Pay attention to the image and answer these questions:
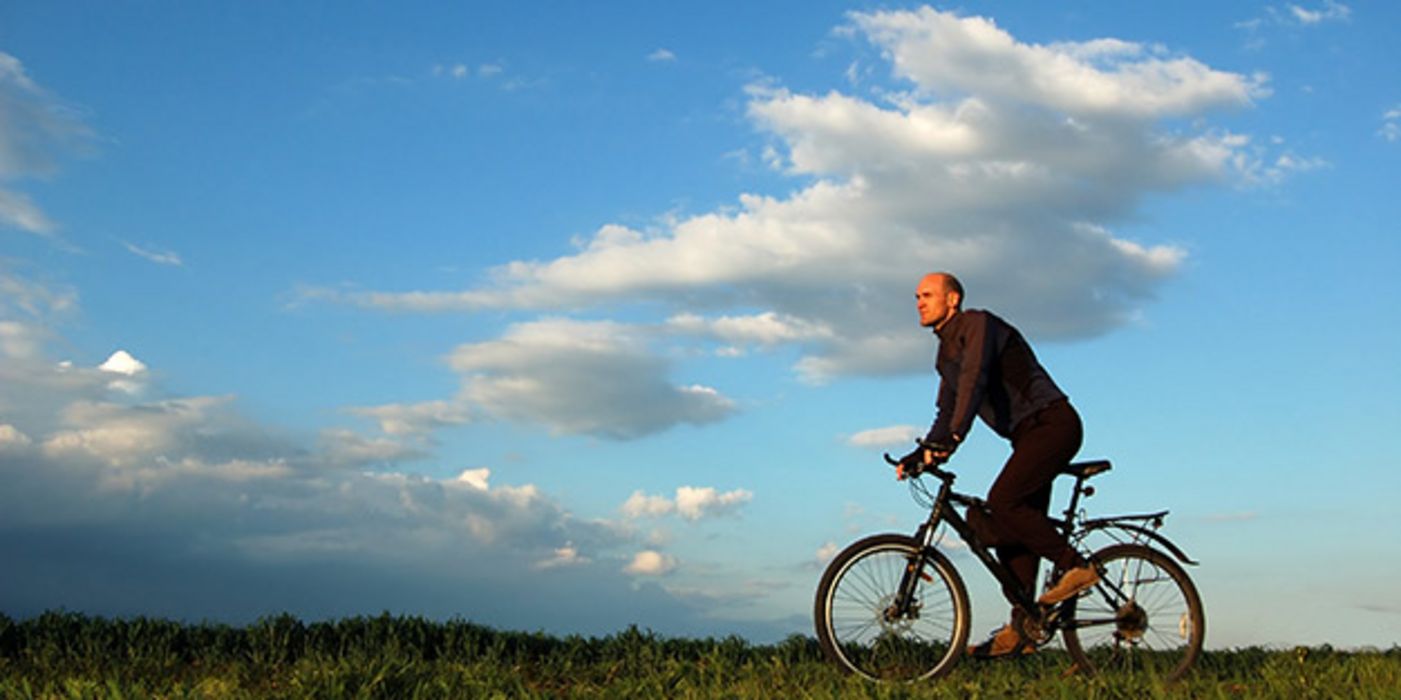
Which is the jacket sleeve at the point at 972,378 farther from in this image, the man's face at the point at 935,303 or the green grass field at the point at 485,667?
the green grass field at the point at 485,667

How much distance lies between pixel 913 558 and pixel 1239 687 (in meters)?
2.32

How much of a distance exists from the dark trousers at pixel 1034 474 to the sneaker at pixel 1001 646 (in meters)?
0.61

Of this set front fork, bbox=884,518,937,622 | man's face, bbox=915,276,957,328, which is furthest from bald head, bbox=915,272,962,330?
front fork, bbox=884,518,937,622

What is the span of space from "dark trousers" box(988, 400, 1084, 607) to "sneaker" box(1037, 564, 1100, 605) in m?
0.20

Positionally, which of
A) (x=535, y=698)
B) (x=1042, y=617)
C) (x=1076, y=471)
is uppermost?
(x=1076, y=471)

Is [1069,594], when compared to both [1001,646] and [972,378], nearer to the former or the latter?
[1001,646]

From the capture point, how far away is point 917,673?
29.5 feet

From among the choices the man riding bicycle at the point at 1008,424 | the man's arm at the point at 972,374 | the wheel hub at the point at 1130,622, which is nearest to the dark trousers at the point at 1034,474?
the man riding bicycle at the point at 1008,424

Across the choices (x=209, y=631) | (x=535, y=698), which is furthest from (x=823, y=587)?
(x=209, y=631)

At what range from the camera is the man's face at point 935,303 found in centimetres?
898

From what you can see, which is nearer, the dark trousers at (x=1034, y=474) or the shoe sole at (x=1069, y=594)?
the dark trousers at (x=1034, y=474)

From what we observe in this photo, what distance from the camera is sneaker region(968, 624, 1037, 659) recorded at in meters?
9.16

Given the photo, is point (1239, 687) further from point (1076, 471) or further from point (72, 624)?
point (72, 624)

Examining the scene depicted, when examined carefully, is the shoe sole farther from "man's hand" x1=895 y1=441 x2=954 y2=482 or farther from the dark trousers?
"man's hand" x1=895 y1=441 x2=954 y2=482
